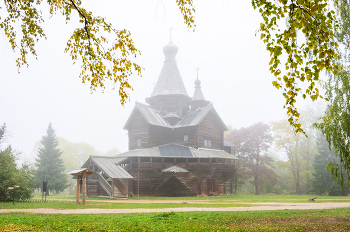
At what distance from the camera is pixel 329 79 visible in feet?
43.7

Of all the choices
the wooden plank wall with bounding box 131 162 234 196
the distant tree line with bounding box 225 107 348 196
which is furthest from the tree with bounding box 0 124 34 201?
the distant tree line with bounding box 225 107 348 196

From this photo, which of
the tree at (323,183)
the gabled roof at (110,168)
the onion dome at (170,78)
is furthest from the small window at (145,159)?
the tree at (323,183)

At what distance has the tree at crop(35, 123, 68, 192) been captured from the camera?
4147 centimetres

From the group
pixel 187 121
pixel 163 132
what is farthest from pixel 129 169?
pixel 187 121

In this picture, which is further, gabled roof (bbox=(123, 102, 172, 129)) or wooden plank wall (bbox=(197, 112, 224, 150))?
wooden plank wall (bbox=(197, 112, 224, 150))

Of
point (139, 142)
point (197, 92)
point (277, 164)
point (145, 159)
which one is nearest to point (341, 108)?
point (145, 159)

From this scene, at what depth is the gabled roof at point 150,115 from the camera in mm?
34094

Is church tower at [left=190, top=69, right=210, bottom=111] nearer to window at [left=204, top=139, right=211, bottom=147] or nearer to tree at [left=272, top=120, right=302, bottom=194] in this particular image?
window at [left=204, top=139, right=211, bottom=147]

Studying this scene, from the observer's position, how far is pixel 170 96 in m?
39.0

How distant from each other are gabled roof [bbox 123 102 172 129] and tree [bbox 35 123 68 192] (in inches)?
551

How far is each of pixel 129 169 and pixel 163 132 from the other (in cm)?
709

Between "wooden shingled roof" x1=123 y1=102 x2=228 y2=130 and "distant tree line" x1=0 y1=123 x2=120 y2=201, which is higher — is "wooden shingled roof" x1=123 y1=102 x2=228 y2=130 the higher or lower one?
the higher one

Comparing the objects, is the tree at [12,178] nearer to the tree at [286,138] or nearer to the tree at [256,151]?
the tree at [256,151]

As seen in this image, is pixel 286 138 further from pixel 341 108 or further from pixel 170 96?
pixel 341 108
